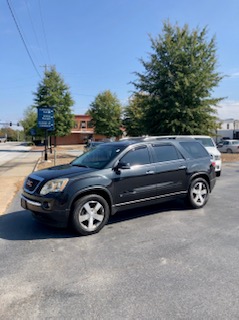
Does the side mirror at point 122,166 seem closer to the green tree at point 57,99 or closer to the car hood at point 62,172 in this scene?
the car hood at point 62,172

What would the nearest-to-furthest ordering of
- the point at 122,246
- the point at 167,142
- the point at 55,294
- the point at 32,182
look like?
1. the point at 55,294
2. the point at 122,246
3. the point at 32,182
4. the point at 167,142

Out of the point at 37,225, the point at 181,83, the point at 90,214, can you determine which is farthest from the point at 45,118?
the point at 90,214

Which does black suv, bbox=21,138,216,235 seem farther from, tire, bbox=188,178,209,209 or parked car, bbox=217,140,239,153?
parked car, bbox=217,140,239,153

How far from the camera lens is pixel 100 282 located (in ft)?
11.7

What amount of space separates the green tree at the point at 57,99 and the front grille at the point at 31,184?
31.1 m

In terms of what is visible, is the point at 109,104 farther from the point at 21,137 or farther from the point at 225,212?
the point at 21,137

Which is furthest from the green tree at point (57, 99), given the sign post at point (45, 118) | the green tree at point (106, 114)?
the sign post at point (45, 118)

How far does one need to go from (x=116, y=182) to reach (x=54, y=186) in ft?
3.84

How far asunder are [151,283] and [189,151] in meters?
4.17

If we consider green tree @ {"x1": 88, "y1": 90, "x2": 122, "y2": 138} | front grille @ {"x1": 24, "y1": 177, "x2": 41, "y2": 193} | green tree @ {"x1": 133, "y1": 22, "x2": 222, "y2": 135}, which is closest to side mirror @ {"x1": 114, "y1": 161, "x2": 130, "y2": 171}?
front grille @ {"x1": 24, "y1": 177, "x2": 41, "y2": 193}

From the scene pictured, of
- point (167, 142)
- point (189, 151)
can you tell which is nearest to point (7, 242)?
point (167, 142)

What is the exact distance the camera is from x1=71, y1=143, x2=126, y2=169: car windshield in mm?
5887

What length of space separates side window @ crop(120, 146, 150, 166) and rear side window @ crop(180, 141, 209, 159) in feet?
4.12

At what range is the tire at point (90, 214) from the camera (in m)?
5.15
